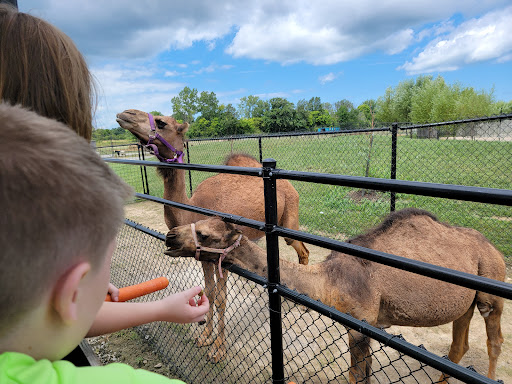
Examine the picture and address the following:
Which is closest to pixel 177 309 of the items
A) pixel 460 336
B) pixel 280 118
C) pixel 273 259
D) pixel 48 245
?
pixel 273 259

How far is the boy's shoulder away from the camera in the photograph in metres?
0.56

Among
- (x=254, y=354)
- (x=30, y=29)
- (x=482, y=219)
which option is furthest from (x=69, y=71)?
(x=482, y=219)

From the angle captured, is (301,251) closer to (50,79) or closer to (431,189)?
(431,189)

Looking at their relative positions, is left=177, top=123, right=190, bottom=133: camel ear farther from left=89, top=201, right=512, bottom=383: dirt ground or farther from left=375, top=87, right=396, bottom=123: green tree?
left=375, top=87, right=396, bottom=123: green tree

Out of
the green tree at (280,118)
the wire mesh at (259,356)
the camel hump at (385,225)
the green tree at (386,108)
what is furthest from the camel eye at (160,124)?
the green tree at (386,108)

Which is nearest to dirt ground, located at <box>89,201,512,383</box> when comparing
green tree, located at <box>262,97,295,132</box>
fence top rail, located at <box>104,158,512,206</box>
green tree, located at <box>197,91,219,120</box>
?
fence top rail, located at <box>104,158,512,206</box>

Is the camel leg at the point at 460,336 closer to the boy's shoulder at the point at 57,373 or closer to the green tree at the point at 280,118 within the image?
the boy's shoulder at the point at 57,373

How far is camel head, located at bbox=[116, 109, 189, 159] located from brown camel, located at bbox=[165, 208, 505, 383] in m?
2.21

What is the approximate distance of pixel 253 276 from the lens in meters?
2.07

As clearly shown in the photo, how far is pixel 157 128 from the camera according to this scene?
466 centimetres

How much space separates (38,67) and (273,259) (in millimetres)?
1389

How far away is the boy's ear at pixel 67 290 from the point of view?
62cm

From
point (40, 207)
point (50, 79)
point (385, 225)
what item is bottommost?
point (385, 225)

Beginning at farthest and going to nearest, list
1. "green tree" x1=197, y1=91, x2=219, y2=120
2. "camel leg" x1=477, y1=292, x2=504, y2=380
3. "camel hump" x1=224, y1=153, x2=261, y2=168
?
"green tree" x1=197, y1=91, x2=219, y2=120 < "camel hump" x1=224, y1=153, x2=261, y2=168 < "camel leg" x1=477, y1=292, x2=504, y2=380
